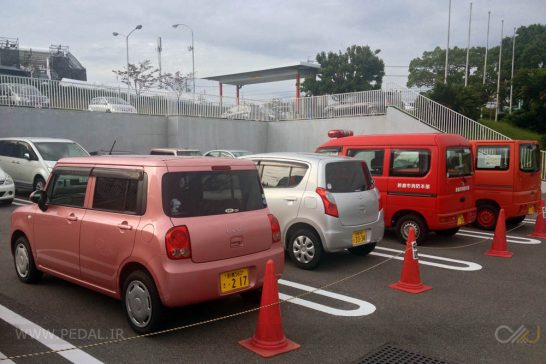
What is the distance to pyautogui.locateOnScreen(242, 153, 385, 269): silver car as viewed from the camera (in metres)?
6.33

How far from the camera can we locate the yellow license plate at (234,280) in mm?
4191

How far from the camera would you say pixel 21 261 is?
564 cm

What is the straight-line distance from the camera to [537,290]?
569 cm

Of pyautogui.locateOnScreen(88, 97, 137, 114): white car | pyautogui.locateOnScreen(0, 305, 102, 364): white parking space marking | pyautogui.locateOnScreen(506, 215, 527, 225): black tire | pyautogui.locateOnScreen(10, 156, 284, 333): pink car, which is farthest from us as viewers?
pyautogui.locateOnScreen(88, 97, 137, 114): white car

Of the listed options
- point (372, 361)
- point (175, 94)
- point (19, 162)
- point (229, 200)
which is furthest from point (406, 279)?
point (175, 94)

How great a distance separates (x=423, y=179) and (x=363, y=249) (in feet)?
5.73

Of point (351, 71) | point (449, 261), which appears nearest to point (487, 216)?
point (449, 261)

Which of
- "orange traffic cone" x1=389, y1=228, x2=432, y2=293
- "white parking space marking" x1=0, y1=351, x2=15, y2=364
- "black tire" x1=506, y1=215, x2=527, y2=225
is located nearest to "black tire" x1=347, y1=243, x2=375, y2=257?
"orange traffic cone" x1=389, y1=228, x2=432, y2=293

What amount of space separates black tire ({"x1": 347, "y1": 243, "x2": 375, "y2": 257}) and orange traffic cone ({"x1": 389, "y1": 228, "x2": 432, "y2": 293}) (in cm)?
151

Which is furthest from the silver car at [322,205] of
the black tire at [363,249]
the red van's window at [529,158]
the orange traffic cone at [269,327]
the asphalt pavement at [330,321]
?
the red van's window at [529,158]

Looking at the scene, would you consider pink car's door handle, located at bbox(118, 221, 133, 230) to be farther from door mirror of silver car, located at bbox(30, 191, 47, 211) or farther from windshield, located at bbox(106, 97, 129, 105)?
windshield, located at bbox(106, 97, 129, 105)

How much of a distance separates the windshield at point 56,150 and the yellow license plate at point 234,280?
9981 millimetres

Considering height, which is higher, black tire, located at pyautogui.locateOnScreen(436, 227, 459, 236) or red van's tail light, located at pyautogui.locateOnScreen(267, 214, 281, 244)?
red van's tail light, located at pyautogui.locateOnScreen(267, 214, 281, 244)

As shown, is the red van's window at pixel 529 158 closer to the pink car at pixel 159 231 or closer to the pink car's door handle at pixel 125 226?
the pink car at pixel 159 231
